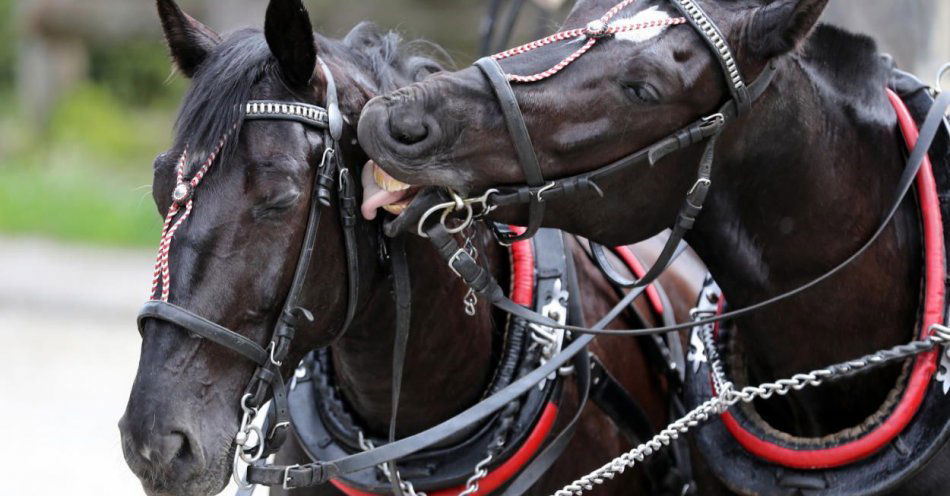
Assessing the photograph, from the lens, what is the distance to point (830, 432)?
239 centimetres

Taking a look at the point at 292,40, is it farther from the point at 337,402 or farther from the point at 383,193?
the point at 337,402

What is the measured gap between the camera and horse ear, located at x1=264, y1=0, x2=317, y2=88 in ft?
6.89

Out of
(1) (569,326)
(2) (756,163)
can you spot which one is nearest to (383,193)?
(1) (569,326)

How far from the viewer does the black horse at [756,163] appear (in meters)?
2.01

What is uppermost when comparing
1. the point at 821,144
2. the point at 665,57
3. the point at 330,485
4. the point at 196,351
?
the point at 665,57

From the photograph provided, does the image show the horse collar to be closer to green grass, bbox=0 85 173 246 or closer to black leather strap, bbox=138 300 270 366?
black leather strap, bbox=138 300 270 366

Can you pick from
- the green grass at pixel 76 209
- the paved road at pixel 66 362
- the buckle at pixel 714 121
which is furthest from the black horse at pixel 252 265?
the green grass at pixel 76 209

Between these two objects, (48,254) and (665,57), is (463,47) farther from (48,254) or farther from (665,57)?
(665,57)

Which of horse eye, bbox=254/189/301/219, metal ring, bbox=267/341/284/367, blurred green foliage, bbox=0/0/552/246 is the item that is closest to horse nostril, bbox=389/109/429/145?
horse eye, bbox=254/189/301/219

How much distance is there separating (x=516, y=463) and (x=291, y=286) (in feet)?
2.11

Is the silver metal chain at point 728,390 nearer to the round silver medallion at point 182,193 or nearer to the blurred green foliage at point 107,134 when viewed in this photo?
the round silver medallion at point 182,193

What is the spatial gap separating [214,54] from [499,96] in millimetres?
585

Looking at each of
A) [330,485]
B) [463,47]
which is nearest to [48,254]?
[463,47]

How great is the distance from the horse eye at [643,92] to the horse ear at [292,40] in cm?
57
